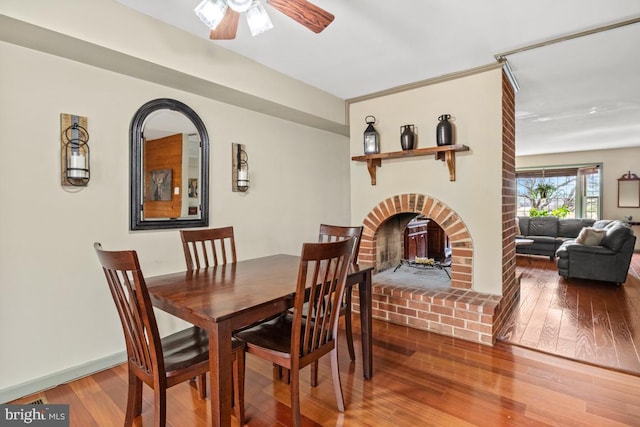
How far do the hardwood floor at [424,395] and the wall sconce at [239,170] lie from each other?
1.51 meters

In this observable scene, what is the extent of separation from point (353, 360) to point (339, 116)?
260cm

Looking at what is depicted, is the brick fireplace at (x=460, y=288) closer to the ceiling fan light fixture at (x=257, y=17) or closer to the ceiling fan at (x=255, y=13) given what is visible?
the ceiling fan at (x=255, y=13)

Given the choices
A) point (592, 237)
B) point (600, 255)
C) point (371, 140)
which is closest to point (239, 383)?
point (371, 140)

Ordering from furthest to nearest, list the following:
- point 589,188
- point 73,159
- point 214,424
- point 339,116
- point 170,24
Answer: point 589,188 < point 339,116 < point 170,24 < point 73,159 < point 214,424

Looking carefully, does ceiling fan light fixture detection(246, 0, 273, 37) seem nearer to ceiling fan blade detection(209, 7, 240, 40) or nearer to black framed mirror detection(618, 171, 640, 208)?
ceiling fan blade detection(209, 7, 240, 40)

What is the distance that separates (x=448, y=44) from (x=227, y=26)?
1.67m

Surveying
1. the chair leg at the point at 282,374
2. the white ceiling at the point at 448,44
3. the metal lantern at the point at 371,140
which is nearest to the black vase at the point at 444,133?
the white ceiling at the point at 448,44

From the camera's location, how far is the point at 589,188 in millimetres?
7637

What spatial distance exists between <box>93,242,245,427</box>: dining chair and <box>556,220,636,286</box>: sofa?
4.91 m

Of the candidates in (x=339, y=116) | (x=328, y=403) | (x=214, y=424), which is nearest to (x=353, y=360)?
(x=328, y=403)

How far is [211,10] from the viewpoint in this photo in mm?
1638

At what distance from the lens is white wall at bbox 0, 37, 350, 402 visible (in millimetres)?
1956

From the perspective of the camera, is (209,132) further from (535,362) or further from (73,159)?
(535,362)

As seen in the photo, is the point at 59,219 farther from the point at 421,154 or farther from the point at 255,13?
the point at 421,154
